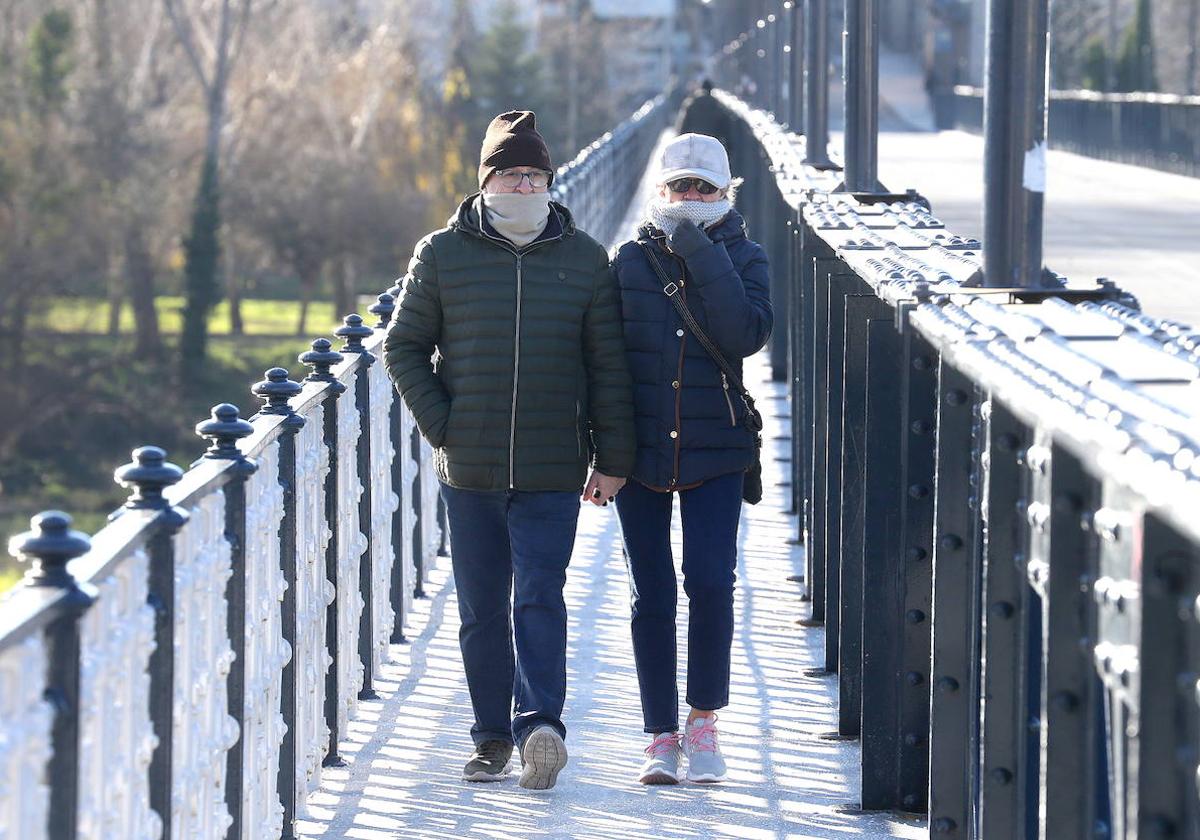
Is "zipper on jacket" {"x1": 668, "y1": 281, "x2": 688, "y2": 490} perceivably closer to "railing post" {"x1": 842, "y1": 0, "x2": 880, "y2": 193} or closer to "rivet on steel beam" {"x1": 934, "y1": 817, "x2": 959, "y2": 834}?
"rivet on steel beam" {"x1": 934, "y1": 817, "x2": 959, "y2": 834}

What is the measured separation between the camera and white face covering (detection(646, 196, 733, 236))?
209 inches

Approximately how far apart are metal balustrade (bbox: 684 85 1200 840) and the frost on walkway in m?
0.21

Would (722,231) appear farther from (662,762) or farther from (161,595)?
(161,595)

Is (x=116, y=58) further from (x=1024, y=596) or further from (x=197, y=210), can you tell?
(x=1024, y=596)

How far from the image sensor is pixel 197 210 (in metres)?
68.6

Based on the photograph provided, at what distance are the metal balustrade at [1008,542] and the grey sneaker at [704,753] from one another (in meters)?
0.45

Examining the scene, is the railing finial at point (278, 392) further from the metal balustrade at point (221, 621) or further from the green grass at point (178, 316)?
the green grass at point (178, 316)

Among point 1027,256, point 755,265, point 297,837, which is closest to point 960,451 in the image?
point 1027,256

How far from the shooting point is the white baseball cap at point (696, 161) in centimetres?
523

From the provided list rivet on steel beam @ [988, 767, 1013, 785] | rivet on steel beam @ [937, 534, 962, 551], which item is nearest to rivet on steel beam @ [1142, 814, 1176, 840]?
rivet on steel beam @ [988, 767, 1013, 785]

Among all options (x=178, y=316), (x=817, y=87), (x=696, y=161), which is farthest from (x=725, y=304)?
(x=178, y=316)

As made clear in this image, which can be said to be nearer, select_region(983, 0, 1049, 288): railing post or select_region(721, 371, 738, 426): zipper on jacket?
select_region(983, 0, 1049, 288): railing post

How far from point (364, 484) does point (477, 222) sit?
51.8 inches

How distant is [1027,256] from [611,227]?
1871 cm
